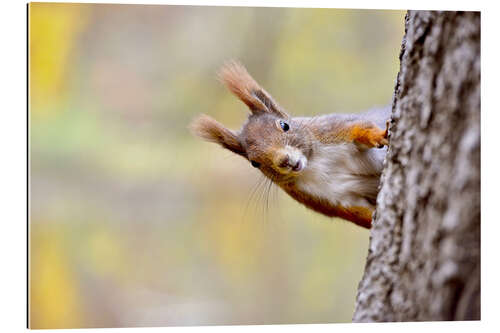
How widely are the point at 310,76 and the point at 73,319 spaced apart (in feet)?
6.20

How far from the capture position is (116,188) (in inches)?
149

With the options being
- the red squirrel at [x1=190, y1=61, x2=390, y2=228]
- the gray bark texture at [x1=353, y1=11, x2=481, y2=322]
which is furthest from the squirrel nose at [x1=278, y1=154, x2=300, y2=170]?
the gray bark texture at [x1=353, y1=11, x2=481, y2=322]

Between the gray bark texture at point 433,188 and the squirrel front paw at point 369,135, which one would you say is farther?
the squirrel front paw at point 369,135

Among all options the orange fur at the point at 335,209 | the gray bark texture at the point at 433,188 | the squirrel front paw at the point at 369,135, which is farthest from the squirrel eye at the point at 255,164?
the gray bark texture at the point at 433,188

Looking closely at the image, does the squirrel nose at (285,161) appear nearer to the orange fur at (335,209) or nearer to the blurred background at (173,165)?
the orange fur at (335,209)

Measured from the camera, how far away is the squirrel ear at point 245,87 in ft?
11.7

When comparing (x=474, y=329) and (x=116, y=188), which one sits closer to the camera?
(x=474, y=329)

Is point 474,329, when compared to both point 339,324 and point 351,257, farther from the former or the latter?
point 351,257

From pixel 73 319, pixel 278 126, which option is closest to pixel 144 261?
pixel 73 319

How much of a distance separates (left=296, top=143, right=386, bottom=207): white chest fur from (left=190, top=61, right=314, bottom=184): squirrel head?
0.07 m

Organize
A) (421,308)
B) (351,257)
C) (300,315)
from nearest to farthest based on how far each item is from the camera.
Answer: (421,308)
(300,315)
(351,257)

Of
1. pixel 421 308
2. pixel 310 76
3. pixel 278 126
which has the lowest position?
pixel 421 308

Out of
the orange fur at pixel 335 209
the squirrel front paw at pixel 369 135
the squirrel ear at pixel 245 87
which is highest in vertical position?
the squirrel ear at pixel 245 87

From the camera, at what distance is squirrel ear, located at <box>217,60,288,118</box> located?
3.55 meters
